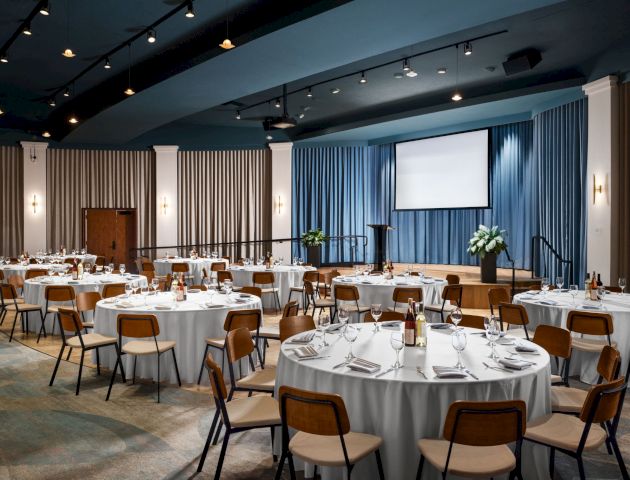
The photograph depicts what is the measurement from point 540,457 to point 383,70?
28.6ft

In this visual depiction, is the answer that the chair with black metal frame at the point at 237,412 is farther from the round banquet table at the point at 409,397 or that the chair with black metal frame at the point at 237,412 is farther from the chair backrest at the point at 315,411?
the chair backrest at the point at 315,411

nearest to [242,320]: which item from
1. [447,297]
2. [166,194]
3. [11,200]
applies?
[447,297]

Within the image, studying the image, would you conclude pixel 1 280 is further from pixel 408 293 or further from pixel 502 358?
pixel 502 358

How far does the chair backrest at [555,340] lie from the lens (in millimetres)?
4133

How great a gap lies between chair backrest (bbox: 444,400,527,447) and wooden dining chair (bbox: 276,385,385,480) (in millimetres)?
493

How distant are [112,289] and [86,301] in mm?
535

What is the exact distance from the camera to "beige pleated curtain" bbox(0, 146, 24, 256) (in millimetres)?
14562

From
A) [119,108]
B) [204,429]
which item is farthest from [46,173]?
[204,429]

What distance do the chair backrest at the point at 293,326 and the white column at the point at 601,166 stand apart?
21.0 feet

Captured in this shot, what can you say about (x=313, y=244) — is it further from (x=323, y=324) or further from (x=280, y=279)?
(x=323, y=324)

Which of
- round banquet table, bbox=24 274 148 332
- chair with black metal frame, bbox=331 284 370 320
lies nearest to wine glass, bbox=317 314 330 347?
chair with black metal frame, bbox=331 284 370 320

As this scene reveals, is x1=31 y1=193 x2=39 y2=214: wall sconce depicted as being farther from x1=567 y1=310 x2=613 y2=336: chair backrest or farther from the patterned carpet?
x1=567 y1=310 x2=613 y2=336: chair backrest

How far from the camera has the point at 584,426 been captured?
2951 millimetres

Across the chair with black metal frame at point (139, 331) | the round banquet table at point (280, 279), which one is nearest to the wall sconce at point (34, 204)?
the round banquet table at point (280, 279)
